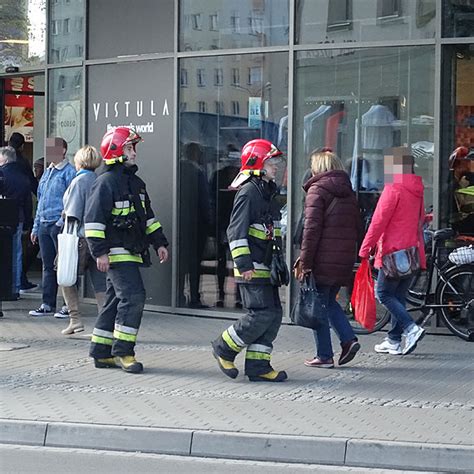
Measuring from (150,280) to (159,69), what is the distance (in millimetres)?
2481

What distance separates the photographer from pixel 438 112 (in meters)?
12.3

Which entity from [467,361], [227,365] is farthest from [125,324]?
[467,361]

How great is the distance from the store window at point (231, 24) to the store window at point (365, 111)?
1.54ft

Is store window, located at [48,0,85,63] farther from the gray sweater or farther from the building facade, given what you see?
the gray sweater

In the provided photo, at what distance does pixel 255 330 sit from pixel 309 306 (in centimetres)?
62

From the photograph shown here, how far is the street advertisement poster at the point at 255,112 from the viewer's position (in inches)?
520

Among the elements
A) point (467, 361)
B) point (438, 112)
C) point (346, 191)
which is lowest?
point (467, 361)

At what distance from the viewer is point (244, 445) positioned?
7.73m

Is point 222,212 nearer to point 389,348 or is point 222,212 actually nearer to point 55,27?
point 389,348

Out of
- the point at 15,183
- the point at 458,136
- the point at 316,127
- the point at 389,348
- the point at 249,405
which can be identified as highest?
the point at 316,127

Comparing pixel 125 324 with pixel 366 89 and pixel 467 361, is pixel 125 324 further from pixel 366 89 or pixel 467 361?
pixel 366 89

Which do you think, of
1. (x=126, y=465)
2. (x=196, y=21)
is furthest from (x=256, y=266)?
(x=196, y=21)

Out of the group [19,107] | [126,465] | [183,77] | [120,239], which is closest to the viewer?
[126,465]

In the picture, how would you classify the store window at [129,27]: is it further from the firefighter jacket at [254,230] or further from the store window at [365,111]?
the firefighter jacket at [254,230]
